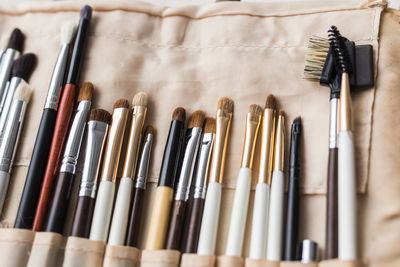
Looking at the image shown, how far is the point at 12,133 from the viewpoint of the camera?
0.74 metres

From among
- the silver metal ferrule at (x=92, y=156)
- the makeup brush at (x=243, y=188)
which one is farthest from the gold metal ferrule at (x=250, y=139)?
the silver metal ferrule at (x=92, y=156)

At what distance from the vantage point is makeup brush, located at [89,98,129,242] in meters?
0.64

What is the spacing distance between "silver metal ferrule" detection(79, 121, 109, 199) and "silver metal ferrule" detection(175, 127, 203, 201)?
13 cm

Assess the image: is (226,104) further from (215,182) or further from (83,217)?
(83,217)

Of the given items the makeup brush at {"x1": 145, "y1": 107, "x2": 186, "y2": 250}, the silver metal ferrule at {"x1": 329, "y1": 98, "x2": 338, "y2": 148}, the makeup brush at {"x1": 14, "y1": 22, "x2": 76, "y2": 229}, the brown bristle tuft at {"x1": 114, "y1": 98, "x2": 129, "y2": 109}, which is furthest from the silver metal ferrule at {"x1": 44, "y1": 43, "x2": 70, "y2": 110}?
the silver metal ferrule at {"x1": 329, "y1": 98, "x2": 338, "y2": 148}

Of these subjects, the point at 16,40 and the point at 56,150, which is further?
the point at 16,40

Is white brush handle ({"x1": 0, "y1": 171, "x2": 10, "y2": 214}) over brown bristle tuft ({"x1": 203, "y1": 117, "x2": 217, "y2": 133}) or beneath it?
beneath

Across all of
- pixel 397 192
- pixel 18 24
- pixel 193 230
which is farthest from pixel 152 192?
pixel 18 24

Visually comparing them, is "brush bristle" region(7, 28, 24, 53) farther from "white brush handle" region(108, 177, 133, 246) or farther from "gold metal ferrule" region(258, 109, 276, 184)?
"gold metal ferrule" region(258, 109, 276, 184)

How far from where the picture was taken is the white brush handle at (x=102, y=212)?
0.64 meters

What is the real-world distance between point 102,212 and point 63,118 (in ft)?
0.58

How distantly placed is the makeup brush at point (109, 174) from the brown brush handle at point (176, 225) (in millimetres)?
91

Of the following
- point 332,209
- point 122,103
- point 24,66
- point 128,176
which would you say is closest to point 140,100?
point 122,103

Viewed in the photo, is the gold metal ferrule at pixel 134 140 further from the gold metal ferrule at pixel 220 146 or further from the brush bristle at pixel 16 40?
the brush bristle at pixel 16 40
